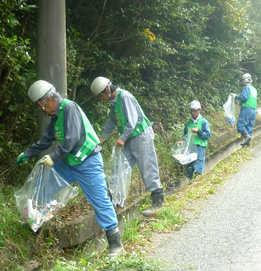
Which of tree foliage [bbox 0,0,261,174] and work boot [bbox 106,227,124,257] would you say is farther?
tree foliage [bbox 0,0,261,174]

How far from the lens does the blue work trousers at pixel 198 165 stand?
26.6 feet

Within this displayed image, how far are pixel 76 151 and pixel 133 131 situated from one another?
147 centimetres

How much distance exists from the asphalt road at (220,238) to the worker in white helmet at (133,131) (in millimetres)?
758

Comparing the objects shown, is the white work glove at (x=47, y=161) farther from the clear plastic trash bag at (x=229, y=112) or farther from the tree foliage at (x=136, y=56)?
the clear plastic trash bag at (x=229, y=112)

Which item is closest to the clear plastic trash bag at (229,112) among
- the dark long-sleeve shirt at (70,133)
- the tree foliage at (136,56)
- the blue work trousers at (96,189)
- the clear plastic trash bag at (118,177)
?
the tree foliage at (136,56)

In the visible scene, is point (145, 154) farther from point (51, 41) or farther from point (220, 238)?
point (51, 41)

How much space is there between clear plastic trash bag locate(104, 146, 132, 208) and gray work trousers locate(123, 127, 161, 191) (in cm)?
33

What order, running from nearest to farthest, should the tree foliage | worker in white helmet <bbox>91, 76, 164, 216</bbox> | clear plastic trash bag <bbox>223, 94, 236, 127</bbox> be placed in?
1. the tree foliage
2. worker in white helmet <bbox>91, 76, 164, 216</bbox>
3. clear plastic trash bag <bbox>223, 94, 236, 127</bbox>

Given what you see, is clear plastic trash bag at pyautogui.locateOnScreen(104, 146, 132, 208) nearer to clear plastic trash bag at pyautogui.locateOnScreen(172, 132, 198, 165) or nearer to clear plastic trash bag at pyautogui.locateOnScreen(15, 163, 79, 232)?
clear plastic trash bag at pyautogui.locateOnScreen(15, 163, 79, 232)

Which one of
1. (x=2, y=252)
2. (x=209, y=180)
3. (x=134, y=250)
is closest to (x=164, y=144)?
(x=209, y=180)

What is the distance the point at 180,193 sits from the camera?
7.48 metres

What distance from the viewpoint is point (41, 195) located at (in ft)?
15.1

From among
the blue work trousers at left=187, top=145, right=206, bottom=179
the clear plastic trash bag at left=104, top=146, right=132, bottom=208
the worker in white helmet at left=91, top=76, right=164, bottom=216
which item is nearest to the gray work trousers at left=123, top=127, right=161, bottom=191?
the worker in white helmet at left=91, top=76, right=164, bottom=216

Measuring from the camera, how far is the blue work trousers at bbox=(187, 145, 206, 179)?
8.10 m
